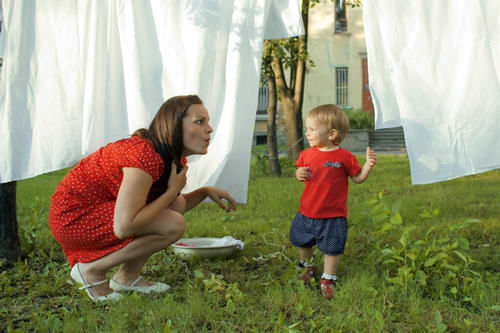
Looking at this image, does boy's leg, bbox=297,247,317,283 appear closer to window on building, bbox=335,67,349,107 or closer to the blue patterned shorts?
the blue patterned shorts

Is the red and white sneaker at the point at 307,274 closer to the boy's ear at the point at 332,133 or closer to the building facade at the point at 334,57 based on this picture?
the boy's ear at the point at 332,133

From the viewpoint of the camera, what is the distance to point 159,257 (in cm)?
288

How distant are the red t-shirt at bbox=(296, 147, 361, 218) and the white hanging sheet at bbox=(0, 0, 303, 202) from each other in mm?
366

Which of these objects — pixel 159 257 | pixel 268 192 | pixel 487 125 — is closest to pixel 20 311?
pixel 159 257

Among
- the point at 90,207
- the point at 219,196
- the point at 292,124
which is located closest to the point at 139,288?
the point at 90,207

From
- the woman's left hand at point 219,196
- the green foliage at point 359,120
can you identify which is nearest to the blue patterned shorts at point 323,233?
the woman's left hand at point 219,196

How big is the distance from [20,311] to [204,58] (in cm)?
144

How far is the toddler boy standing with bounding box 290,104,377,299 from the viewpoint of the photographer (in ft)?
7.61

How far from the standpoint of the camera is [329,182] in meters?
2.35

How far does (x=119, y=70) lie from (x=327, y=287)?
1.47 meters

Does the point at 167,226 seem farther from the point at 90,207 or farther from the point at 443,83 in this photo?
the point at 443,83

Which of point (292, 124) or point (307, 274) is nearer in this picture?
point (307, 274)

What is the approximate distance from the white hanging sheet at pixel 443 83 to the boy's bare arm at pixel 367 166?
0.28 m

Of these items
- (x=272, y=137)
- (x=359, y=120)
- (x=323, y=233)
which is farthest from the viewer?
(x=359, y=120)
